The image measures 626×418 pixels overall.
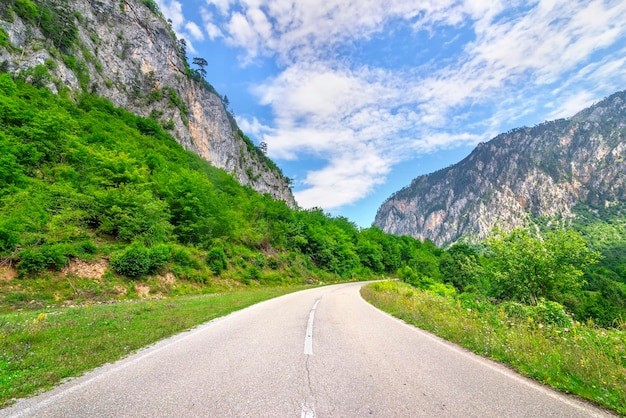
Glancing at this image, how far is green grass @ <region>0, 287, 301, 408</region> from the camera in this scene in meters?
4.16

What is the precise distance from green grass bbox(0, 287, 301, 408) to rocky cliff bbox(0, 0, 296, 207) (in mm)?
40155

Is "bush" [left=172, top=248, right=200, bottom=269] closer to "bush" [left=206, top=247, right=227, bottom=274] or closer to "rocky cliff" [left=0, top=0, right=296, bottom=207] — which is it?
"bush" [left=206, top=247, right=227, bottom=274]

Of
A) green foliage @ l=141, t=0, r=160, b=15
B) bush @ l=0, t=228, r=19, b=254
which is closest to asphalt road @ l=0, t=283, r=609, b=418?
bush @ l=0, t=228, r=19, b=254

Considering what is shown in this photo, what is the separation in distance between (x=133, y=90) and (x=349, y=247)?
5535 cm

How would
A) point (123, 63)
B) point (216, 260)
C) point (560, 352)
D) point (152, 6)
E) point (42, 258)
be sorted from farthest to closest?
point (152, 6) → point (123, 63) → point (216, 260) → point (42, 258) → point (560, 352)

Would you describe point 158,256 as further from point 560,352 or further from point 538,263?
point 538,263

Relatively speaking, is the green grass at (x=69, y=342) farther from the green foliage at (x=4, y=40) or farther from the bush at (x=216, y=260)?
the green foliage at (x=4, y=40)

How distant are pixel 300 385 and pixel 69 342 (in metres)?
5.82

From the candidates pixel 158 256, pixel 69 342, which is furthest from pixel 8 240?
pixel 69 342

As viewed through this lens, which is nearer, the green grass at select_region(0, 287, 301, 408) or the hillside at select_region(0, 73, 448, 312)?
the green grass at select_region(0, 287, 301, 408)

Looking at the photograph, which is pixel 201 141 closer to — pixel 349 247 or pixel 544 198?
pixel 349 247

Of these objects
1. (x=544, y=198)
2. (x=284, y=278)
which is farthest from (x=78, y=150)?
(x=544, y=198)

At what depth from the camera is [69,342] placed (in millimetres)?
6336

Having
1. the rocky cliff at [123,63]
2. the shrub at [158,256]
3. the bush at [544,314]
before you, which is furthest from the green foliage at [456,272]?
the rocky cliff at [123,63]
